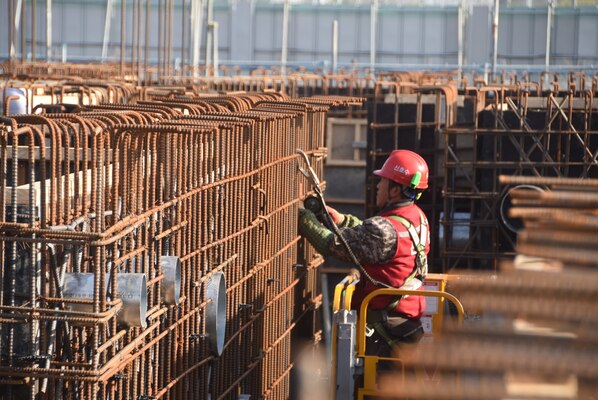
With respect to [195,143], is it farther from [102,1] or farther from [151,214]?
[102,1]

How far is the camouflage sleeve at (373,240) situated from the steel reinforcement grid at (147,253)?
0.68m

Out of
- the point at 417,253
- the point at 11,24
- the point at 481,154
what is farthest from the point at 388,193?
the point at 11,24

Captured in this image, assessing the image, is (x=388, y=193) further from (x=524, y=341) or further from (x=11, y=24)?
(x=11, y=24)

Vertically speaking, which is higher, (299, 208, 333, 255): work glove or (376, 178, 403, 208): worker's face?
(376, 178, 403, 208): worker's face

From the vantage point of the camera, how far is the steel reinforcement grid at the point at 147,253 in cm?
478

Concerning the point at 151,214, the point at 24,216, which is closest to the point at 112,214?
the point at 151,214

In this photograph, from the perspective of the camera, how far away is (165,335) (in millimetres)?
5938

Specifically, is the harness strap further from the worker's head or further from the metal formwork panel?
the metal formwork panel

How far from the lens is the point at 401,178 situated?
7.96 meters

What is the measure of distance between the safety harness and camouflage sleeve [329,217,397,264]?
185mm

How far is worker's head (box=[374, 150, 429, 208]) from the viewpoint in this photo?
7950 millimetres

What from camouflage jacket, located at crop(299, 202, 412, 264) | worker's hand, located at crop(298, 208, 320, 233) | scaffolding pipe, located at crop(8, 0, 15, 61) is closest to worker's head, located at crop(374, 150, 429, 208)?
camouflage jacket, located at crop(299, 202, 412, 264)

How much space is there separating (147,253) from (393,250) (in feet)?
8.35

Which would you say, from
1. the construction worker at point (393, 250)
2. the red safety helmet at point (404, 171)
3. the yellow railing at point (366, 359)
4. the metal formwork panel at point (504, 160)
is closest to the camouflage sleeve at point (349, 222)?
the construction worker at point (393, 250)
